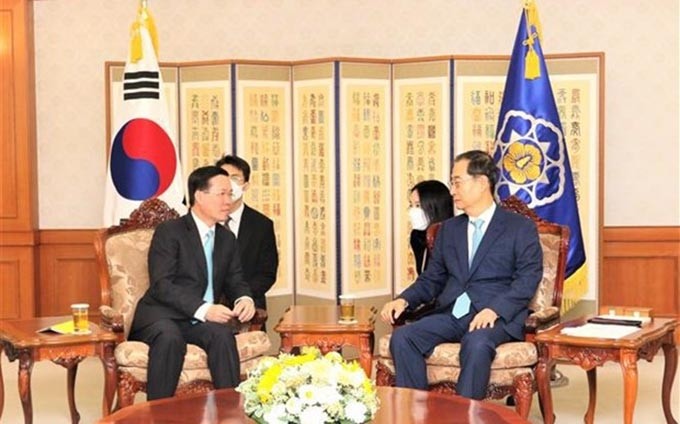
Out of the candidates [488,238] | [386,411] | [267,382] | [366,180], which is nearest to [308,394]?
[267,382]

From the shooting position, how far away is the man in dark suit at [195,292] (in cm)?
467

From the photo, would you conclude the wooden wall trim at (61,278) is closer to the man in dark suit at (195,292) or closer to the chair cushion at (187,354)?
the man in dark suit at (195,292)

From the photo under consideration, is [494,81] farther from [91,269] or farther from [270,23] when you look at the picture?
[91,269]

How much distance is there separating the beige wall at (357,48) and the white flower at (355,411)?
4.50m

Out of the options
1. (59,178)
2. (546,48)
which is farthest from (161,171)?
(546,48)

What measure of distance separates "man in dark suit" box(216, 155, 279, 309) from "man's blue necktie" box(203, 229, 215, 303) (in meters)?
0.46

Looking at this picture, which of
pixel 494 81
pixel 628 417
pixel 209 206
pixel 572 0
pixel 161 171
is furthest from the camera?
pixel 572 0

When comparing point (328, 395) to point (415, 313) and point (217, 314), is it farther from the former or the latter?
point (415, 313)

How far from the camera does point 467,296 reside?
4.90 meters

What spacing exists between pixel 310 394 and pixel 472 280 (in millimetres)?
1985

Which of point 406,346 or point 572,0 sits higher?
point 572,0

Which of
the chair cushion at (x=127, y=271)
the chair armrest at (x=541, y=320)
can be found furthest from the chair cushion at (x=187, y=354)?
the chair armrest at (x=541, y=320)

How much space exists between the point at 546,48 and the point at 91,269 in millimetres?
3433

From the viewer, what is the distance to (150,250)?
504 centimetres
